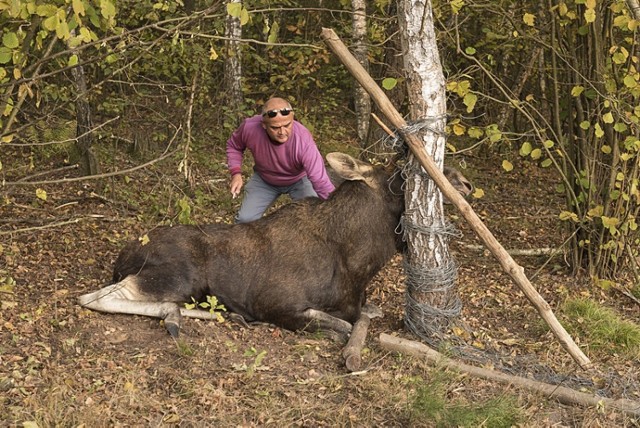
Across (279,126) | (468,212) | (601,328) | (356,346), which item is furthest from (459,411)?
(279,126)

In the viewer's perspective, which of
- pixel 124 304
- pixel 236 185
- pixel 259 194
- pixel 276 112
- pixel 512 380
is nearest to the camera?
pixel 512 380

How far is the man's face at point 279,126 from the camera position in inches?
277

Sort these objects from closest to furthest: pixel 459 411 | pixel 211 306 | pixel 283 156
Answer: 1. pixel 459 411
2. pixel 211 306
3. pixel 283 156

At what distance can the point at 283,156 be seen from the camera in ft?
24.3

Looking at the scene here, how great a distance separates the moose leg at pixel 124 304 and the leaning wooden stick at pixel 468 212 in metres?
2.36

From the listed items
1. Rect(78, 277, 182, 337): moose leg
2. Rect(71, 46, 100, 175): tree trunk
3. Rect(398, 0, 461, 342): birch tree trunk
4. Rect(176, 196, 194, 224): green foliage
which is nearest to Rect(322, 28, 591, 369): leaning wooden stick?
Rect(398, 0, 461, 342): birch tree trunk

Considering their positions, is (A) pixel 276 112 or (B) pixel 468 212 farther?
(A) pixel 276 112

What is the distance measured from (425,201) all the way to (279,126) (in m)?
1.58

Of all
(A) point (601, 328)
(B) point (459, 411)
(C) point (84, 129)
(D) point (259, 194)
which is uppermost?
(C) point (84, 129)

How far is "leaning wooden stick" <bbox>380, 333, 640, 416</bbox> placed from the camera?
5.44 metres

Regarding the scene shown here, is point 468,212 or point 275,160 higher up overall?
point 275,160

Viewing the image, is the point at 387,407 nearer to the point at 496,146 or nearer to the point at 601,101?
the point at 601,101

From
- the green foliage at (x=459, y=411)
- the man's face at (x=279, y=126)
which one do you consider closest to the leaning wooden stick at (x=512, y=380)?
the green foliage at (x=459, y=411)

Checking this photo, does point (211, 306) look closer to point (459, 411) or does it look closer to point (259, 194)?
point (259, 194)
